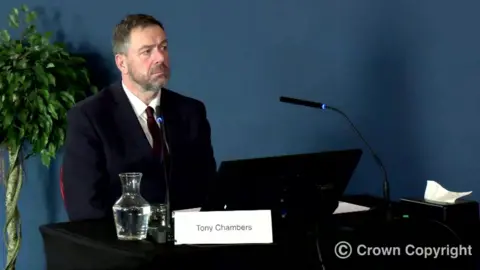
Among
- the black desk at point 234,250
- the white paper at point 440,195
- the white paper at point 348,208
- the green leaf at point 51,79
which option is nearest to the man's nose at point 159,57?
the black desk at point 234,250

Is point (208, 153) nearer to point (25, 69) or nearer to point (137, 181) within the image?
point (137, 181)

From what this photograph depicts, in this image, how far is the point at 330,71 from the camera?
130 inches

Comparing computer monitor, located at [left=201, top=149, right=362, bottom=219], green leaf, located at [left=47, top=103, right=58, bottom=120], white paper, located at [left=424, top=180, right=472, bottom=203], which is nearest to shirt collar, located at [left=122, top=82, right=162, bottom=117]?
computer monitor, located at [left=201, top=149, right=362, bottom=219]

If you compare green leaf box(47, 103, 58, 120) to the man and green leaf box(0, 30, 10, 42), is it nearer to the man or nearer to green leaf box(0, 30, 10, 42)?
green leaf box(0, 30, 10, 42)

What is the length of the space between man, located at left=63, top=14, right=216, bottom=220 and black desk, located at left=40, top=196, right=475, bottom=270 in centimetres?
28

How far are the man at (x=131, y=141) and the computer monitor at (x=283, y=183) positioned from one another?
1.53 feet

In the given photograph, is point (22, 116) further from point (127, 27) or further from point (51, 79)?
point (127, 27)

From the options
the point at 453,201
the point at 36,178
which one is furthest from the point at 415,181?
the point at 36,178

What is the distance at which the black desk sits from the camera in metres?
1.60

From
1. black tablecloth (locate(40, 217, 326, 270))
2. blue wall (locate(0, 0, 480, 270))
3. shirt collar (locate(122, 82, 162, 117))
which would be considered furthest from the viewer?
blue wall (locate(0, 0, 480, 270))

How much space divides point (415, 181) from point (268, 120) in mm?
739

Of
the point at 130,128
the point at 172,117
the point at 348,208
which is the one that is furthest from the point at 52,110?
the point at 348,208

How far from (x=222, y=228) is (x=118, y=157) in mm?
687

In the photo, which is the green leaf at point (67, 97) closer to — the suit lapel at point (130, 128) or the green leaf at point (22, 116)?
the green leaf at point (22, 116)
